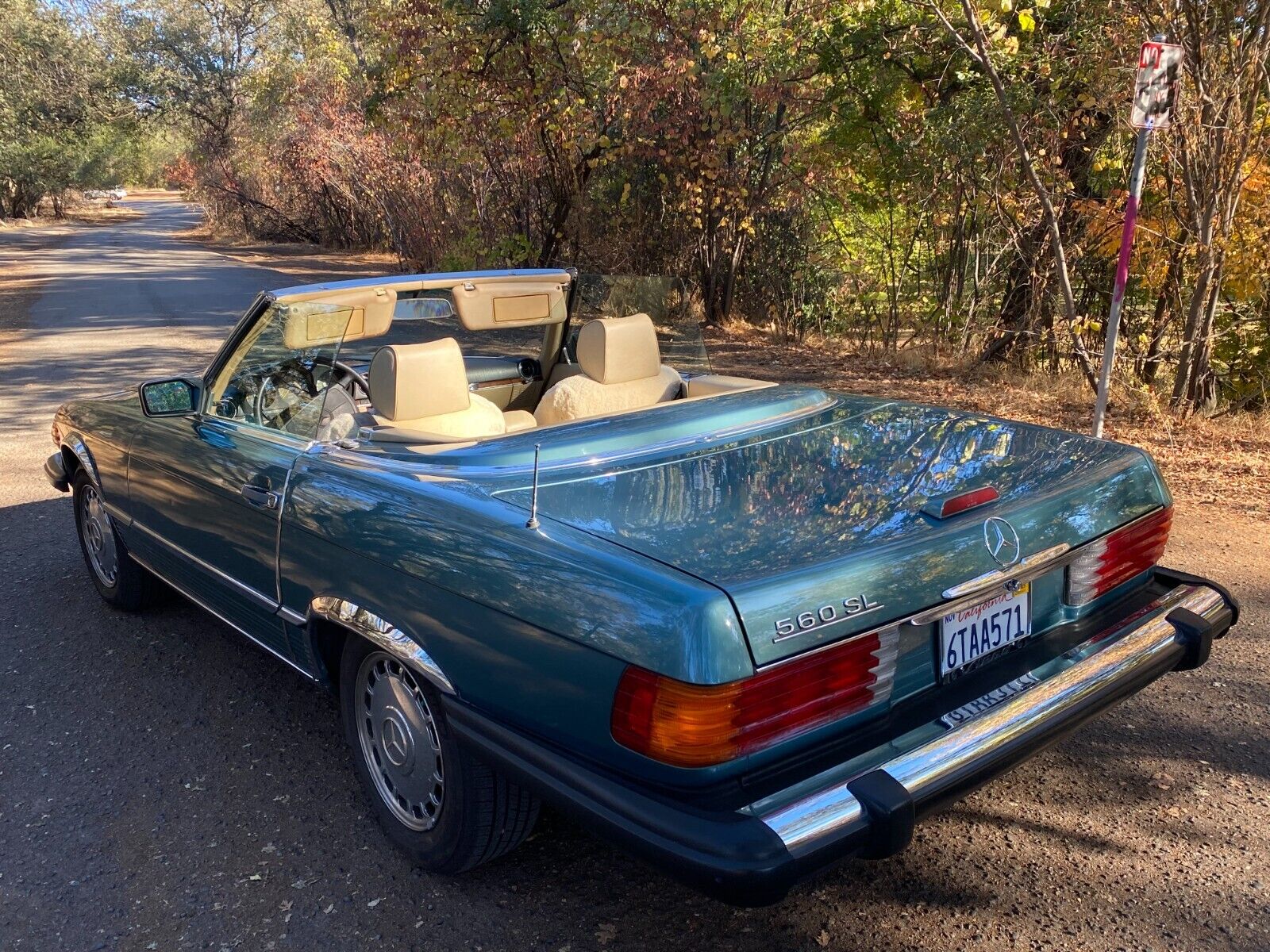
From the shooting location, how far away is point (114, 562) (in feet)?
15.8

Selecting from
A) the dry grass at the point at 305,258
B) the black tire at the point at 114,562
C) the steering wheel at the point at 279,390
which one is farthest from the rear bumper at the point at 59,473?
the dry grass at the point at 305,258

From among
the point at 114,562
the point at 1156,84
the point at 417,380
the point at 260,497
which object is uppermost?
the point at 1156,84

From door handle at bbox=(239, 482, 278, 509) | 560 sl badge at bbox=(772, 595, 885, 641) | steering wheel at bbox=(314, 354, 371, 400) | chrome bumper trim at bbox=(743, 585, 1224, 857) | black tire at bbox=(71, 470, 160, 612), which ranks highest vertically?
steering wheel at bbox=(314, 354, 371, 400)

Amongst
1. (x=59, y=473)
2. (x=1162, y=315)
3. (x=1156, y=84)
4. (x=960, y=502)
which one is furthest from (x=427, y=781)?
(x=1162, y=315)

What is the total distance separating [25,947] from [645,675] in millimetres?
1911

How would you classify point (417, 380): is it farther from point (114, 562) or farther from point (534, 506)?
point (114, 562)

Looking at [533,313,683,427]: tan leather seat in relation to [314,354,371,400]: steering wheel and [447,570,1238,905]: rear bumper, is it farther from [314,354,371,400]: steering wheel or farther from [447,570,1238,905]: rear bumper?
[447,570,1238,905]: rear bumper

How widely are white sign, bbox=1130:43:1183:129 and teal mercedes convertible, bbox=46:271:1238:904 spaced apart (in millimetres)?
3712

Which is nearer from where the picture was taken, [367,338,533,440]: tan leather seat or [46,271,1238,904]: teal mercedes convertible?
[46,271,1238,904]: teal mercedes convertible

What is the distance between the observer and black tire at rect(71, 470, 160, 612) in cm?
473

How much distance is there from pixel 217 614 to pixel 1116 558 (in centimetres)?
313

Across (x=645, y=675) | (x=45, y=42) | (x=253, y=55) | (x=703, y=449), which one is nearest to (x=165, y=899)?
(x=645, y=675)

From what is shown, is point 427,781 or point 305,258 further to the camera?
point 305,258

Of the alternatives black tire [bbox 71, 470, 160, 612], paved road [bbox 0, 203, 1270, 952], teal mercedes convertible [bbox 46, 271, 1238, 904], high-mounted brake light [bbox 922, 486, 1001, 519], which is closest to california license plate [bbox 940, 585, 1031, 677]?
teal mercedes convertible [bbox 46, 271, 1238, 904]
